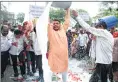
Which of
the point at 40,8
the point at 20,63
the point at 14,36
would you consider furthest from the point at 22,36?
the point at 40,8

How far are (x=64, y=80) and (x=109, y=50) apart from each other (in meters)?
1.30

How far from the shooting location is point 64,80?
5.91 metres

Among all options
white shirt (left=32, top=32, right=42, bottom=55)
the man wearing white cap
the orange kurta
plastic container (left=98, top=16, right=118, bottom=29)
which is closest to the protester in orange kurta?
the orange kurta

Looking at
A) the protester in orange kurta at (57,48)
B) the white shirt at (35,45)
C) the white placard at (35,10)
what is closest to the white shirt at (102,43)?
the protester in orange kurta at (57,48)

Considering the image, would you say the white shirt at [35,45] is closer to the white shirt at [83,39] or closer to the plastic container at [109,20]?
the plastic container at [109,20]

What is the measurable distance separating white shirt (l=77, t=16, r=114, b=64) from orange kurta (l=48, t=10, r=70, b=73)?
23.0 inches

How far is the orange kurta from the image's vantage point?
18.1 ft

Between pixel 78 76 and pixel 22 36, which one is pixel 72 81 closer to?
pixel 78 76

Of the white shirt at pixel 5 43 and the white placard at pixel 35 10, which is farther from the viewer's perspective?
the white placard at pixel 35 10

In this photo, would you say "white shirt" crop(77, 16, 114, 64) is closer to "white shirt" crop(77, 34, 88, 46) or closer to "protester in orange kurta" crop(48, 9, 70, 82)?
"protester in orange kurta" crop(48, 9, 70, 82)

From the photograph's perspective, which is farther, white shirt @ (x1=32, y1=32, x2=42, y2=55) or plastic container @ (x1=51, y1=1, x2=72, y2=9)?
white shirt @ (x1=32, y1=32, x2=42, y2=55)

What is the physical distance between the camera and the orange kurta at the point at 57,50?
551 centimetres

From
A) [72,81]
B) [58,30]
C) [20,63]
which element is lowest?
[72,81]

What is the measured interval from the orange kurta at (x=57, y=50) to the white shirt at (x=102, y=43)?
1.92ft
